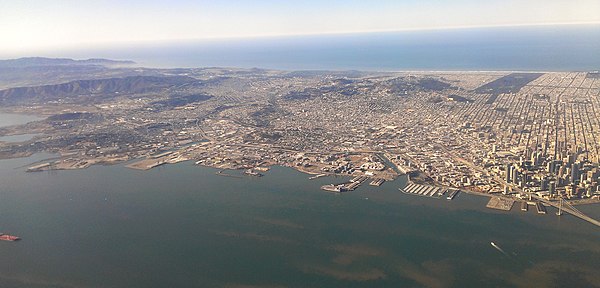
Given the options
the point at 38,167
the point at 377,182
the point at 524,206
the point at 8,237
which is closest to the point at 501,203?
the point at 524,206

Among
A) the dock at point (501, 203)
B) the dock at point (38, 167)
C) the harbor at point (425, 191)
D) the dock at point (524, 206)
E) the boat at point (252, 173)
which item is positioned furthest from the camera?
the dock at point (38, 167)

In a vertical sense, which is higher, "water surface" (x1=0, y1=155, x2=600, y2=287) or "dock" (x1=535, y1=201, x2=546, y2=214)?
"dock" (x1=535, y1=201, x2=546, y2=214)

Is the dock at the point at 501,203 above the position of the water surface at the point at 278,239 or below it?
above

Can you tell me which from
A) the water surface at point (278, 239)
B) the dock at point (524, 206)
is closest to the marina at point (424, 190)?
the water surface at point (278, 239)

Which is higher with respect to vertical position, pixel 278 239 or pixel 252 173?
pixel 252 173

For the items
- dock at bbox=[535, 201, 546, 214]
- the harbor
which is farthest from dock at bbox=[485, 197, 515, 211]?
the harbor

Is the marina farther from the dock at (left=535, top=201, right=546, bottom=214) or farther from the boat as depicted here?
the boat

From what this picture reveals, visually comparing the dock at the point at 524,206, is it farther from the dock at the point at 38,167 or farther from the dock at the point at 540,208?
the dock at the point at 38,167

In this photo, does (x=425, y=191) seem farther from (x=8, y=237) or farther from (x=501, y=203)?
(x=8, y=237)

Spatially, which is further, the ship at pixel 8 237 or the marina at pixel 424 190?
the marina at pixel 424 190

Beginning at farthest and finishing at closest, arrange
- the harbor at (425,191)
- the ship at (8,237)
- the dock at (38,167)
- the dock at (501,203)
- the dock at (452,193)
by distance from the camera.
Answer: the dock at (38,167)
the harbor at (425,191)
the dock at (452,193)
the dock at (501,203)
the ship at (8,237)

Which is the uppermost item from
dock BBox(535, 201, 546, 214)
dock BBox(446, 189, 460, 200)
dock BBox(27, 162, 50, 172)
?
dock BBox(27, 162, 50, 172)

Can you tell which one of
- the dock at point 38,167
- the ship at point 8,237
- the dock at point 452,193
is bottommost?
the ship at point 8,237
